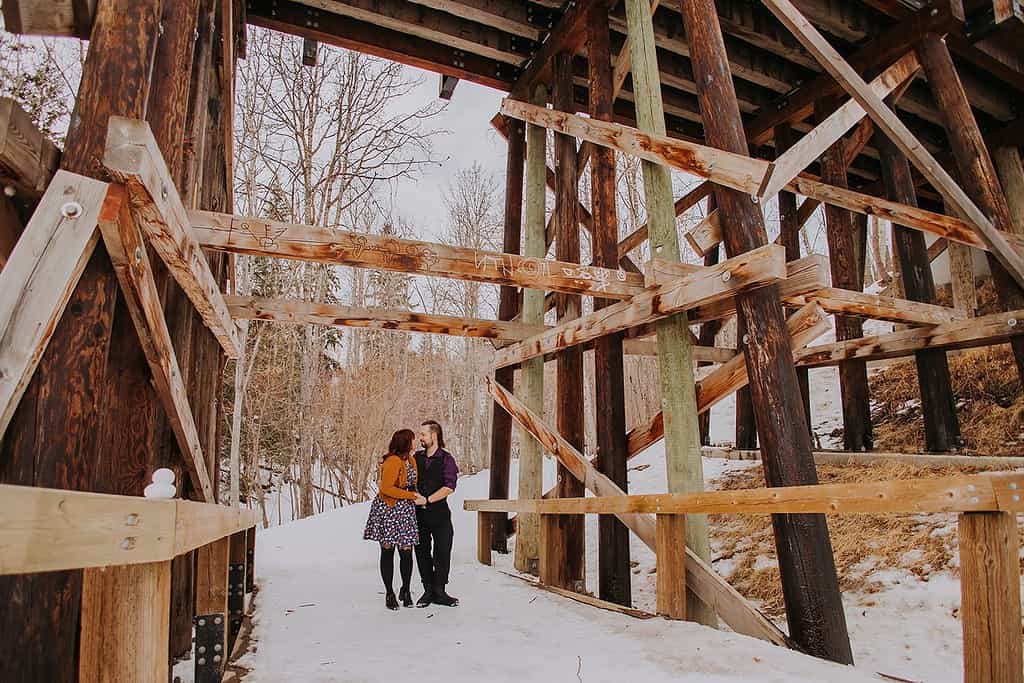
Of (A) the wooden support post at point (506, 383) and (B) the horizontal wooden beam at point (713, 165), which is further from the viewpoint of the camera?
(A) the wooden support post at point (506, 383)

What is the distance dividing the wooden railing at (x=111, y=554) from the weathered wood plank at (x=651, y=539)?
2.97 metres

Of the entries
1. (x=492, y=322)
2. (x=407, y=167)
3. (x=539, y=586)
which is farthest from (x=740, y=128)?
(x=407, y=167)

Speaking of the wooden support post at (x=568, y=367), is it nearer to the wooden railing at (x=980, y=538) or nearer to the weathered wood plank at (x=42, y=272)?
the wooden railing at (x=980, y=538)

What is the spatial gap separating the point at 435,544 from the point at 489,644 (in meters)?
1.46

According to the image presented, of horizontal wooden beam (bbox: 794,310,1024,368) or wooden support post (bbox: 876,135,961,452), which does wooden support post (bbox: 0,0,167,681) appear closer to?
horizontal wooden beam (bbox: 794,310,1024,368)

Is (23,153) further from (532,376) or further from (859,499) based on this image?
(532,376)

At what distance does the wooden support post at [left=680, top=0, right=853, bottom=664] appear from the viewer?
3506 mm

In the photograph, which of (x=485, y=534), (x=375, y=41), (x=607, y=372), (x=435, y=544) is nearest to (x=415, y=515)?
(x=435, y=544)

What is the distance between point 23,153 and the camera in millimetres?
2342

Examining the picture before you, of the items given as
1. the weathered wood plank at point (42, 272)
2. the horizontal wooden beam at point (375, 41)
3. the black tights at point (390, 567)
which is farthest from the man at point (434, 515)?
the horizontal wooden beam at point (375, 41)

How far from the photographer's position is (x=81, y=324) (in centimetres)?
254

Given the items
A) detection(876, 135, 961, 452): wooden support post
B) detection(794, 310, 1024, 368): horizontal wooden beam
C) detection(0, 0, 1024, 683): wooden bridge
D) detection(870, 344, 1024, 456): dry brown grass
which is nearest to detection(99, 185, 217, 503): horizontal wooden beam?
detection(0, 0, 1024, 683): wooden bridge

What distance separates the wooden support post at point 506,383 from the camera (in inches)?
283

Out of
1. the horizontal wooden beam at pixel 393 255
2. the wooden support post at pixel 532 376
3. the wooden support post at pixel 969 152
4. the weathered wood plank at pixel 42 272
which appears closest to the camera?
the weathered wood plank at pixel 42 272
